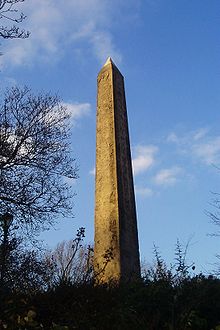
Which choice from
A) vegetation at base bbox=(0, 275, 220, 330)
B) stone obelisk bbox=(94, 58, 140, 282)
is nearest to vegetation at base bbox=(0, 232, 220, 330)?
vegetation at base bbox=(0, 275, 220, 330)

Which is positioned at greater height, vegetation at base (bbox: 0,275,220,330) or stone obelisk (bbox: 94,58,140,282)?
stone obelisk (bbox: 94,58,140,282)

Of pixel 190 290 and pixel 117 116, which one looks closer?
pixel 190 290

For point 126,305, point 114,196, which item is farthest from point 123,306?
point 114,196

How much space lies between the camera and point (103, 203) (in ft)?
34.7

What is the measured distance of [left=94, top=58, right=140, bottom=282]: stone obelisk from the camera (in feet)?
33.2

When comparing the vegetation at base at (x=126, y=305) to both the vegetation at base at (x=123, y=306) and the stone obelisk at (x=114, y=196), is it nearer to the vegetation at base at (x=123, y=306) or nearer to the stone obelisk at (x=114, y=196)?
the vegetation at base at (x=123, y=306)

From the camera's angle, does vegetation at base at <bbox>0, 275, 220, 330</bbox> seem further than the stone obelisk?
No

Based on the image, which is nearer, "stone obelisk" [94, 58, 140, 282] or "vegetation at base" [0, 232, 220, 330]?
"vegetation at base" [0, 232, 220, 330]

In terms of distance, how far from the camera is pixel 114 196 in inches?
412

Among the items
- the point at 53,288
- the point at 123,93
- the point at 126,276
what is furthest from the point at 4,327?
the point at 123,93

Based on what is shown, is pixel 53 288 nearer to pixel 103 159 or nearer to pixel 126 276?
pixel 126 276

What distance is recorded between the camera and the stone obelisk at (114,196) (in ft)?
33.2

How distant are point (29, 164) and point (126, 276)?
551cm

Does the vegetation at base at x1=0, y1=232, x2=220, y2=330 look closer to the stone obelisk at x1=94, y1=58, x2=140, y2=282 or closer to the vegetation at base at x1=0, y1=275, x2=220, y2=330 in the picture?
the vegetation at base at x1=0, y1=275, x2=220, y2=330
